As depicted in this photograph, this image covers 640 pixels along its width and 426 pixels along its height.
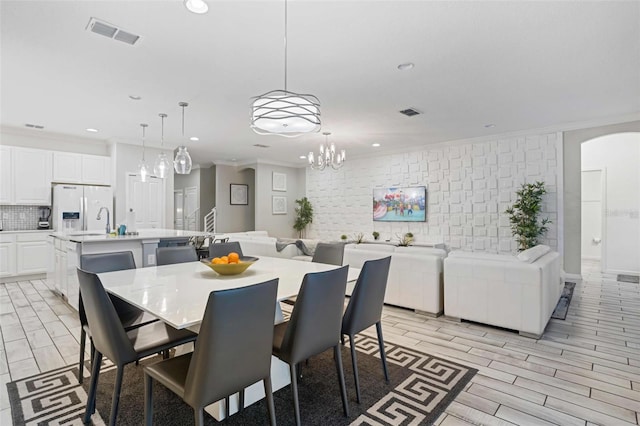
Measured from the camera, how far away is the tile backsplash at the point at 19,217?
5.93 metres

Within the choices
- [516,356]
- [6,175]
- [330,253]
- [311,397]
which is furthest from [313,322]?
[6,175]

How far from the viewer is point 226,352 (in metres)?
1.43

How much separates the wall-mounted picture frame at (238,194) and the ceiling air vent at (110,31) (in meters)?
7.41

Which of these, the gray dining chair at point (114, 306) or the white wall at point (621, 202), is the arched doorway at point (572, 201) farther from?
the gray dining chair at point (114, 306)

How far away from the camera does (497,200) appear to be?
6520 millimetres

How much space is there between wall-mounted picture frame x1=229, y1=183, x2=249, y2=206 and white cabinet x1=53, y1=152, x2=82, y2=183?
4.25m

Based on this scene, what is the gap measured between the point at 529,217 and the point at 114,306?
6211 mm

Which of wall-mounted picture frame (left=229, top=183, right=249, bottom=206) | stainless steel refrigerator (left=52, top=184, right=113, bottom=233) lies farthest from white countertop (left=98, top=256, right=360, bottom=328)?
wall-mounted picture frame (left=229, top=183, right=249, bottom=206)

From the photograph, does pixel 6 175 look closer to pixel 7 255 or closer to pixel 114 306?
pixel 7 255

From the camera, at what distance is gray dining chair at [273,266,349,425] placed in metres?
1.78

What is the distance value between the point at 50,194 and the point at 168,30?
507 centimetres

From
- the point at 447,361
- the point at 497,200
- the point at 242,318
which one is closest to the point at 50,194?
the point at 242,318

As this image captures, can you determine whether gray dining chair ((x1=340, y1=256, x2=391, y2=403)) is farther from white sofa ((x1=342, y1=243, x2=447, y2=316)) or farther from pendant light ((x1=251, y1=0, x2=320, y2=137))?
white sofa ((x1=342, y1=243, x2=447, y2=316))

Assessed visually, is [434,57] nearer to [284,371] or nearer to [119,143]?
[284,371]
